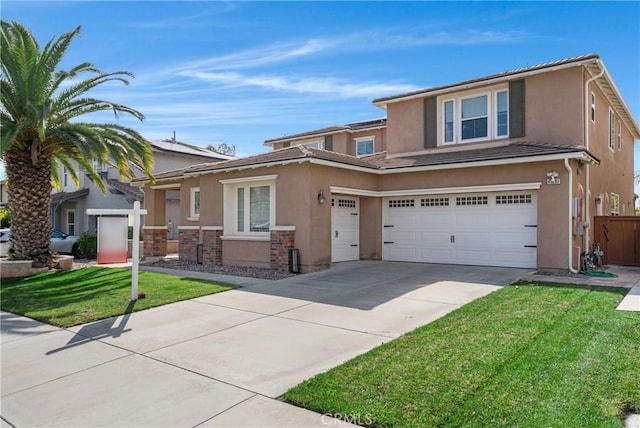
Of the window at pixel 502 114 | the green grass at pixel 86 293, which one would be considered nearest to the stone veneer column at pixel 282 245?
the green grass at pixel 86 293

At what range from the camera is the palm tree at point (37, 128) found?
12.4 m

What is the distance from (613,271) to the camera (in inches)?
496

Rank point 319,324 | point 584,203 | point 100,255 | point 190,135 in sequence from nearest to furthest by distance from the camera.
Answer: point 319,324 → point 100,255 → point 584,203 → point 190,135

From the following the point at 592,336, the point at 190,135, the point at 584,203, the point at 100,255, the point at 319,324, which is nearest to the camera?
the point at 592,336

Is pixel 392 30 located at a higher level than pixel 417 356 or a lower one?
higher

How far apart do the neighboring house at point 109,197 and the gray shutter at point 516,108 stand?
703 inches

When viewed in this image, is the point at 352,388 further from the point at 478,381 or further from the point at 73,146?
the point at 73,146

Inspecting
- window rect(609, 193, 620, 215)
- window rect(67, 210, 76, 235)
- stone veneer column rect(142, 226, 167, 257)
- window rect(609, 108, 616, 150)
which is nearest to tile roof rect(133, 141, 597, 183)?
stone veneer column rect(142, 226, 167, 257)

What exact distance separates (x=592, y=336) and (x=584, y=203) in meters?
8.62

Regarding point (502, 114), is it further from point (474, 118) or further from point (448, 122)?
point (448, 122)

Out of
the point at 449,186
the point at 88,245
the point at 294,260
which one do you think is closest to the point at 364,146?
the point at 449,186

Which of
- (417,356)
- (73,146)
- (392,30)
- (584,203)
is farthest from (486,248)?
(73,146)

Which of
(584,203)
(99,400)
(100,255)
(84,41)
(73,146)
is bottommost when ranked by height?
(99,400)

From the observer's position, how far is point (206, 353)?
5.71 meters
